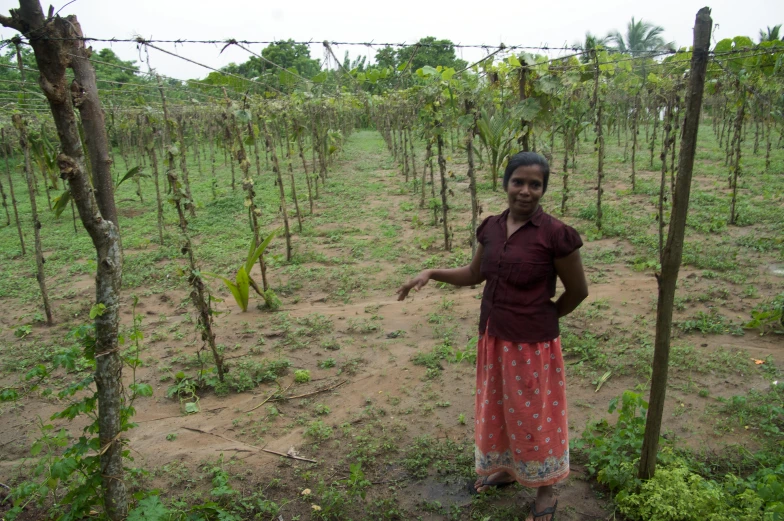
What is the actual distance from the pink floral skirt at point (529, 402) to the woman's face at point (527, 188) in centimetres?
63

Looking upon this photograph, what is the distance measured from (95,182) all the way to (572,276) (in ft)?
7.49

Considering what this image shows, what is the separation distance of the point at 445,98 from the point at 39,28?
601cm

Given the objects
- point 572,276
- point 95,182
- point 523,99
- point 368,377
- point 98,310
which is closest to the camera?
point 98,310

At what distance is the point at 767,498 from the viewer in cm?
228

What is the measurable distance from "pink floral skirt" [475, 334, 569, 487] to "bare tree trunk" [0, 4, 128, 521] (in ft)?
5.77

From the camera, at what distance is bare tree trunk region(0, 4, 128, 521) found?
204cm

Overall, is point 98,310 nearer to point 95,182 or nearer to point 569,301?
point 95,182

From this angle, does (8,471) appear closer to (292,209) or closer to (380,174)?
(292,209)

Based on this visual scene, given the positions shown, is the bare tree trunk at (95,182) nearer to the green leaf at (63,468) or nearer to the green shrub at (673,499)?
the green leaf at (63,468)

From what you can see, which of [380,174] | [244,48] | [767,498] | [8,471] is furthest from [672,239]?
[380,174]

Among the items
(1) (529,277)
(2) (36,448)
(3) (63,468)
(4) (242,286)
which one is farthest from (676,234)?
(4) (242,286)

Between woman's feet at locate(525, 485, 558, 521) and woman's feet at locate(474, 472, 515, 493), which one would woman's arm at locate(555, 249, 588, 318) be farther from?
woman's feet at locate(474, 472, 515, 493)

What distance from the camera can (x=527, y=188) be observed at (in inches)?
91.5

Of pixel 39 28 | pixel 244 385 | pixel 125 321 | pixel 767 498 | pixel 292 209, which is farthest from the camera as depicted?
pixel 292 209
